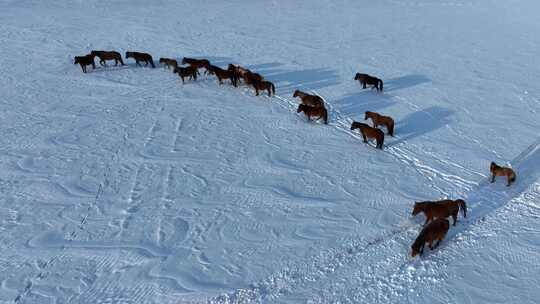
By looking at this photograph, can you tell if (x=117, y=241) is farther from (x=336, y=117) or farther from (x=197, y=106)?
(x=336, y=117)

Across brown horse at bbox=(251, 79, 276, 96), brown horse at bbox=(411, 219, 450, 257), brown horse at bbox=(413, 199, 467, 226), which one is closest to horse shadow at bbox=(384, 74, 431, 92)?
brown horse at bbox=(251, 79, 276, 96)

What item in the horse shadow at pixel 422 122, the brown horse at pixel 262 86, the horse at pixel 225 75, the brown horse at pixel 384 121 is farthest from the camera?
the horse at pixel 225 75

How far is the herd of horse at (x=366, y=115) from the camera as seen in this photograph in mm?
8008

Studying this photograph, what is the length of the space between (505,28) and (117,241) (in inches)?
961

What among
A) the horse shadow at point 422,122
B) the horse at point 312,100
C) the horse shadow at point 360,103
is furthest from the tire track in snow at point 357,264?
the horse at point 312,100

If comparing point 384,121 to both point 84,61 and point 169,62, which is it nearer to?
point 169,62

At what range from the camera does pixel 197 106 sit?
1356cm

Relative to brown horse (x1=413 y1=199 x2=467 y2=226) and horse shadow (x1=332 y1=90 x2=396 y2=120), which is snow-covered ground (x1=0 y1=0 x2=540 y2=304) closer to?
horse shadow (x1=332 y1=90 x2=396 y2=120)

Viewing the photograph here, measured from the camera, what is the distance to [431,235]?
7.86 m

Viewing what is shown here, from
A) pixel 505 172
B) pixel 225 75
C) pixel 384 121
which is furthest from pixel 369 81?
pixel 505 172

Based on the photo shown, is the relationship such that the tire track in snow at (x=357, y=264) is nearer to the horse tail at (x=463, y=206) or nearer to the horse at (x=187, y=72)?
the horse tail at (x=463, y=206)

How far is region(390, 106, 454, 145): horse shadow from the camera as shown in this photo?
12.4 meters

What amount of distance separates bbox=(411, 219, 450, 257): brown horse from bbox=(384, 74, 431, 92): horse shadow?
26.4 feet

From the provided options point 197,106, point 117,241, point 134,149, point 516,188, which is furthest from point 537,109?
point 117,241
